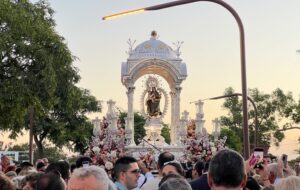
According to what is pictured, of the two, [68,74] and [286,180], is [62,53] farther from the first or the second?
[286,180]

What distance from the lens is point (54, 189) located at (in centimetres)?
586

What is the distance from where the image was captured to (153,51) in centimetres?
3303

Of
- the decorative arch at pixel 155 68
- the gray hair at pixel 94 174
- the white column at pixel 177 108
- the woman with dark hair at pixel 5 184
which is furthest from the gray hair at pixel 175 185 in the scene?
the white column at pixel 177 108

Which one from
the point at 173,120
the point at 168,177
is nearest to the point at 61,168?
the point at 168,177

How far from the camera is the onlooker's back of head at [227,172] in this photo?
14.3ft

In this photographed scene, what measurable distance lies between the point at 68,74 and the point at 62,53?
8.86m

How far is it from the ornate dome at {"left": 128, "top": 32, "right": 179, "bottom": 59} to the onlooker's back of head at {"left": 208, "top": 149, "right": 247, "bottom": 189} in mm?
28213

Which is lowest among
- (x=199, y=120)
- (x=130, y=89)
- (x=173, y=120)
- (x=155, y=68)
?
(x=199, y=120)

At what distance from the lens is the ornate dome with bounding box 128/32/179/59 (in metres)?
32.8

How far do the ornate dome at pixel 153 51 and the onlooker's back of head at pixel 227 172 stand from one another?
28213mm

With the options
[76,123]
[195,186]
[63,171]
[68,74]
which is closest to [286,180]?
[195,186]

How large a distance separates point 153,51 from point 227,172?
28802 mm

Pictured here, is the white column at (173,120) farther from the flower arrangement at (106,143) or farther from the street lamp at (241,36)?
the street lamp at (241,36)

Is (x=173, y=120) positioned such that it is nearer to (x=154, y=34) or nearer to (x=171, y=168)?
(x=154, y=34)
